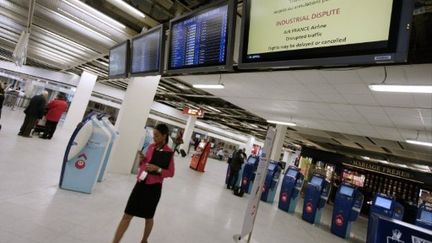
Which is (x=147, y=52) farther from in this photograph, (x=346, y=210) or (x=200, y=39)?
(x=346, y=210)

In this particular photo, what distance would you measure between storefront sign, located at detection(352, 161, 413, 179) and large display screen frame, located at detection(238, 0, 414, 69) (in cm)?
1768

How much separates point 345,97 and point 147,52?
424 centimetres

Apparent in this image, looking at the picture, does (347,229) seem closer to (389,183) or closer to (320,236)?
(320,236)

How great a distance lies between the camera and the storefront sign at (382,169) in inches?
643

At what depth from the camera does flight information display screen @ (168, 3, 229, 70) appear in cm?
292

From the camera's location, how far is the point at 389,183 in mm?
17359

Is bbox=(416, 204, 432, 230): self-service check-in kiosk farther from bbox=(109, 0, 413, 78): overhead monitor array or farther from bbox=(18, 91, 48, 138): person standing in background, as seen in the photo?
bbox=(18, 91, 48, 138): person standing in background

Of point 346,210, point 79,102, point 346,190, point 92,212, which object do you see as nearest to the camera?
point 92,212

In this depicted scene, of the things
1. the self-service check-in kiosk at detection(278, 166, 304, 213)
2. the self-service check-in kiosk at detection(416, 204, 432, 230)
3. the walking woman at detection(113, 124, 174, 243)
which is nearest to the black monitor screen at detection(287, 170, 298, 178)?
the self-service check-in kiosk at detection(278, 166, 304, 213)

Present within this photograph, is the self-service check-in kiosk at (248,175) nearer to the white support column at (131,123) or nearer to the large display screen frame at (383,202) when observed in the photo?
the large display screen frame at (383,202)

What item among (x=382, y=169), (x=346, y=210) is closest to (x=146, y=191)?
(x=346, y=210)

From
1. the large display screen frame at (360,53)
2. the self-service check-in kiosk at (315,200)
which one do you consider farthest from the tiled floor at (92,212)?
the large display screen frame at (360,53)

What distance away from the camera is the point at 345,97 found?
20.1 feet

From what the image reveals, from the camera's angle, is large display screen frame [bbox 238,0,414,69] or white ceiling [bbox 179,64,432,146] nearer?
large display screen frame [bbox 238,0,414,69]
